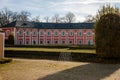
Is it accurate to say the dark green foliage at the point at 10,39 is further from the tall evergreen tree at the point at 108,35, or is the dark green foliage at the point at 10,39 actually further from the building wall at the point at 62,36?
the tall evergreen tree at the point at 108,35

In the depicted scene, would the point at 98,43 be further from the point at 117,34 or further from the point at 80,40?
the point at 80,40

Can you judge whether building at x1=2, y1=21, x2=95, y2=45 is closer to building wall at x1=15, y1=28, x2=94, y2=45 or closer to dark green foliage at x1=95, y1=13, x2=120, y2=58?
building wall at x1=15, y1=28, x2=94, y2=45

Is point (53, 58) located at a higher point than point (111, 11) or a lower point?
lower

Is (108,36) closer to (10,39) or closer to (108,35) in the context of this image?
(108,35)

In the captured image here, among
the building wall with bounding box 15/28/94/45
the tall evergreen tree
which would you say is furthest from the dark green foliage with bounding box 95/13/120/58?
the building wall with bounding box 15/28/94/45

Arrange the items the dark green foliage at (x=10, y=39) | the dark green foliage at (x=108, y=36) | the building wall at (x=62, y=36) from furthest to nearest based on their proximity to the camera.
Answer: the building wall at (x=62, y=36)
the dark green foliage at (x=10, y=39)
the dark green foliage at (x=108, y=36)

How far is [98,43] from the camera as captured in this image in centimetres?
2509

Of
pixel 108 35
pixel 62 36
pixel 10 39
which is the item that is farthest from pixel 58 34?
pixel 108 35

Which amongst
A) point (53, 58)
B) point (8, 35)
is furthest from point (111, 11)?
point (8, 35)

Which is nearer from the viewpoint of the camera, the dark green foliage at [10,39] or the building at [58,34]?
the dark green foliage at [10,39]

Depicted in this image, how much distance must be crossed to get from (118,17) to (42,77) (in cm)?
1247

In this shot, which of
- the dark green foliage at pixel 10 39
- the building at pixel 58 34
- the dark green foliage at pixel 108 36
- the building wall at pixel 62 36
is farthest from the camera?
the building wall at pixel 62 36

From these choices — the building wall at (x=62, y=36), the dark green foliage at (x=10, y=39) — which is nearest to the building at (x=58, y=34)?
the building wall at (x=62, y=36)

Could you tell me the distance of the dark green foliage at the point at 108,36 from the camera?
80.7ft
